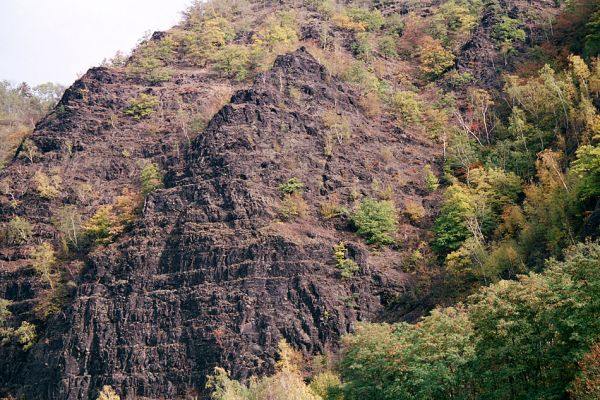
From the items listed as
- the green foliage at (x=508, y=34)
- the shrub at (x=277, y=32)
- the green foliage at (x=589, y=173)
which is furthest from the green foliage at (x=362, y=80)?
the green foliage at (x=589, y=173)

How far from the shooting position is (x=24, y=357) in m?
64.3

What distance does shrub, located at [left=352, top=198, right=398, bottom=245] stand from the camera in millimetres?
68375

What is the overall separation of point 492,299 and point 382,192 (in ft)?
121

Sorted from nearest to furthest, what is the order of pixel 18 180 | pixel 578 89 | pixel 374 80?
1. pixel 578 89
2. pixel 18 180
3. pixel 374 80

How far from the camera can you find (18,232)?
2901 inches

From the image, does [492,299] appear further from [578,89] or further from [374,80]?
[374,80]

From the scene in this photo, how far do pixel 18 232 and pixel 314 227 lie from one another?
29828mm

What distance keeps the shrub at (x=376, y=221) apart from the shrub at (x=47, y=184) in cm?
3235

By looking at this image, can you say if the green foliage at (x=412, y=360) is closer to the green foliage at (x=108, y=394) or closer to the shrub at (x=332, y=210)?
the green foliage at (x=108, y=394)

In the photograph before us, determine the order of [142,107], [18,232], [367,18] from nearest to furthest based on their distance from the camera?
[18,232] < [142,107] < [367,18]

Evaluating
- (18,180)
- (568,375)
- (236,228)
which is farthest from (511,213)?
(18,180)

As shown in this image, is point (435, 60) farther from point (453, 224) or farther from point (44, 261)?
point (44, 261)

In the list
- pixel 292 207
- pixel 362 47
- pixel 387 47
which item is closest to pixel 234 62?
pixel 362 47

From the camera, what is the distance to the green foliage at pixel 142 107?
90344 mm
